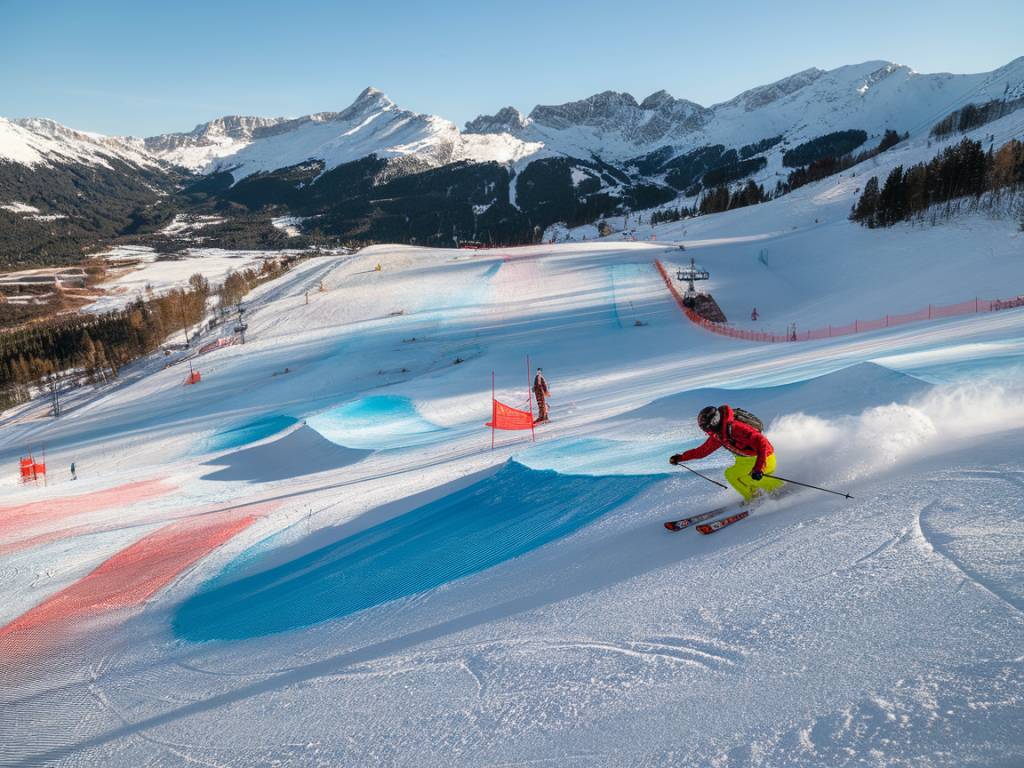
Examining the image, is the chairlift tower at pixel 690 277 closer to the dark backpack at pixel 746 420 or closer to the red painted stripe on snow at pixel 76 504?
the red painted stripe on snow at pixel 76 504

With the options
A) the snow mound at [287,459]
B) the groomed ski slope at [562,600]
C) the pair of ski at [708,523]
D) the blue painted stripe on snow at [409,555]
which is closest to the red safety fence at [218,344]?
the snow mound at [287,459]

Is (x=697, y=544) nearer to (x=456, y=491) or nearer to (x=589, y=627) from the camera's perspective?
(x=589, y=627)

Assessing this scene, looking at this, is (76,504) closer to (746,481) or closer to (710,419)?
(710,419)

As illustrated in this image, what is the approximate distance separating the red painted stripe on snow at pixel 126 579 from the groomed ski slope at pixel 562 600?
5 centimetres

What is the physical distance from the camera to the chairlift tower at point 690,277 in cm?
3206

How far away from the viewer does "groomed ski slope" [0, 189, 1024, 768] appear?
11.4ft

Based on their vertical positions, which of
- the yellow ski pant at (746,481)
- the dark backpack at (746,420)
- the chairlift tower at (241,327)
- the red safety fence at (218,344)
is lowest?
the yellow ski pant at (746,481)

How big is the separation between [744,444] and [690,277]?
101 ft

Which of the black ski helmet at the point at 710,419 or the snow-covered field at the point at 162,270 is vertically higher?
the snow-covered field at the point at 162,270

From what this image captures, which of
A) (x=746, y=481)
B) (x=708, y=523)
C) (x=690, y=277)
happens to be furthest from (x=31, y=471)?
(x=690, y=277)

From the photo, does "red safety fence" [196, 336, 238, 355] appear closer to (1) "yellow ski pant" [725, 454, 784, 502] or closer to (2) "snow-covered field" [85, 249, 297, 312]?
(1) "yellow ski pant" [725, 454, 784, 502]

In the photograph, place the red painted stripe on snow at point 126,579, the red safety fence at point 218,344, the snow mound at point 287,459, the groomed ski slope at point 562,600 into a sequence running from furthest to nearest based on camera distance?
1. the red safety fence at point 218,344
2. the snow mound at point 287,459
3. the red painted stripe on snow at point 126,579
4. the groomed ski slope at point 562,600

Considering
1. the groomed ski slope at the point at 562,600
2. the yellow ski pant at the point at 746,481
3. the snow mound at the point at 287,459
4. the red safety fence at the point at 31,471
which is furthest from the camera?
the red safety fence at the point at 31,471

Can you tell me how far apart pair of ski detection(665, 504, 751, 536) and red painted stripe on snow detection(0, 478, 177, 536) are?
36.3ft
